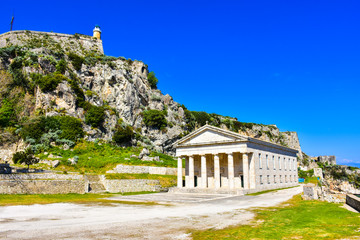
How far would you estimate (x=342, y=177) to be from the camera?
334 feet

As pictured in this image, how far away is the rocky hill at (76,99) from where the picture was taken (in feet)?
175

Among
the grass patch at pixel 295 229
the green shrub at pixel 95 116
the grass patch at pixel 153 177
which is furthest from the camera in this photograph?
the green shrub at pixel 95 116

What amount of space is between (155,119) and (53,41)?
3981cm

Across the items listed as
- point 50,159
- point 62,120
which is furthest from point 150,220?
point 62,120

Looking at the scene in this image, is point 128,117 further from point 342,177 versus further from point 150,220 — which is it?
point 342,177

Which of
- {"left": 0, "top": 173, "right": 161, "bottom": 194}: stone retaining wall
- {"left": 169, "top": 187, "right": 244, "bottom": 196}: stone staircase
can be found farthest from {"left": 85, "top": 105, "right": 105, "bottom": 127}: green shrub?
{"left": 169, "top": 187, "right": 244, "bottom": 196}: stone staircase

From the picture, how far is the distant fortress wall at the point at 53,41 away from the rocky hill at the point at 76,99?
0.25 meters

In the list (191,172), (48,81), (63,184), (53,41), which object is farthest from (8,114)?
(191,172)

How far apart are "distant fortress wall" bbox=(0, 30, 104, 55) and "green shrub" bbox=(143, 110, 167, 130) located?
2975cm

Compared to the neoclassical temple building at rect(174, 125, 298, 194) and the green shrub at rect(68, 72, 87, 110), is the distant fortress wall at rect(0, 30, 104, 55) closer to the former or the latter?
the green shrub at rect(68, 72, 87, 110)

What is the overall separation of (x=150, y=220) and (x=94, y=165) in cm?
3093

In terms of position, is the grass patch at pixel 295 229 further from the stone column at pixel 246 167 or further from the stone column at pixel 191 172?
the stone column at pixel 191 172

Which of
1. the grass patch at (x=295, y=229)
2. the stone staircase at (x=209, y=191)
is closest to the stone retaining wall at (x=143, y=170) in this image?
the stone staircase at (x=209, y=191)

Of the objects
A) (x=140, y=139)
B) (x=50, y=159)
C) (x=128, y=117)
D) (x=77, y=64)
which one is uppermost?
(x=77, y=64)
